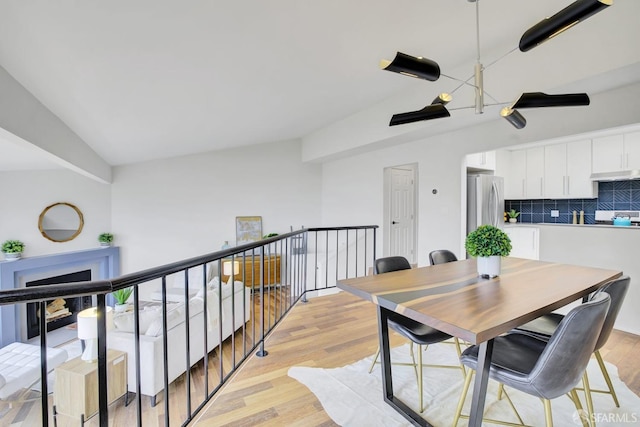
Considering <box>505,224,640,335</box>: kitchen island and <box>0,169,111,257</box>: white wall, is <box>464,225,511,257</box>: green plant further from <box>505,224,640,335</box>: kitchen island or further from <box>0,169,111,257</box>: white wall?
<box>0,169,111,257</box>: white wall

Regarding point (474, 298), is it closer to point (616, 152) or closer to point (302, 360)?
point (302, 360)

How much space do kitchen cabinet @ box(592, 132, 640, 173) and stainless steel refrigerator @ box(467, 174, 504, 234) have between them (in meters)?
1.36

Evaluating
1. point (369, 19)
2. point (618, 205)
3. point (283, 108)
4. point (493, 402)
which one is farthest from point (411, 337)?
point (618, 205)

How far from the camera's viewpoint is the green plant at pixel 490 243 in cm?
197

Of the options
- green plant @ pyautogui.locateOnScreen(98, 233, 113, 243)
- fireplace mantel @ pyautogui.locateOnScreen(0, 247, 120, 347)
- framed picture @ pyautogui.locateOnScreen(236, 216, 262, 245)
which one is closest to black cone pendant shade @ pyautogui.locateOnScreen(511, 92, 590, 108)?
framed picture @ pyautogui.locateOnScreen(236, 216, 262, 245)

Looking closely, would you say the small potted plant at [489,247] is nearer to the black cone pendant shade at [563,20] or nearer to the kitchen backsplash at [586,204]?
the black cone pendant shade at [563,20]

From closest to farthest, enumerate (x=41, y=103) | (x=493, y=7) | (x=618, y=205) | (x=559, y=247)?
(x=493, y=7)
(x=41, y=103)
(x=559, y=247)
(x=618, y=205)

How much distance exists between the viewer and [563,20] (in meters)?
1.42

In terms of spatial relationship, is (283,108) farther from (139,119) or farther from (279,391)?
(279,391)

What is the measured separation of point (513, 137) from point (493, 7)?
1679mm

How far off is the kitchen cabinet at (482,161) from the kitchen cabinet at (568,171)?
855mm

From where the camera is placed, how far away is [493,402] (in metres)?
1.96

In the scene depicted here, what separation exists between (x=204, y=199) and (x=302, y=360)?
538 cm

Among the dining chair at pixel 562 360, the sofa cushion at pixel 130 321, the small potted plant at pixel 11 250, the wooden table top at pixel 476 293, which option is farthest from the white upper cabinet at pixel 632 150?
the small potted plant at pixel 11 250
